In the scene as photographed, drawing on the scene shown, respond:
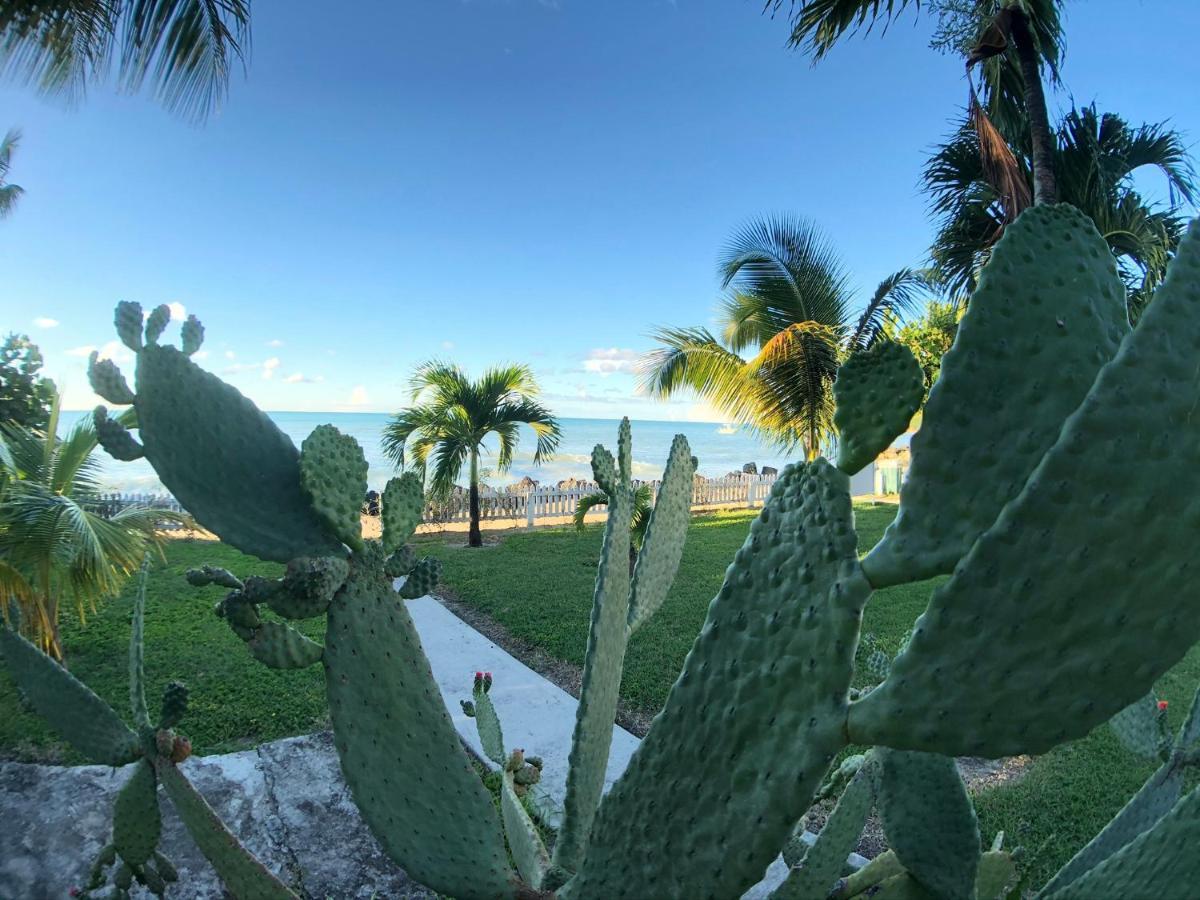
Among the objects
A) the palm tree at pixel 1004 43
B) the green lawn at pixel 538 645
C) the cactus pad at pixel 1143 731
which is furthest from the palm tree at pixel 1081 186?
the cactus pad at pixel 1143 731

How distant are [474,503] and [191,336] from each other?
34.8ft

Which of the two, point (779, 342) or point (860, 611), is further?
point (779, 342)

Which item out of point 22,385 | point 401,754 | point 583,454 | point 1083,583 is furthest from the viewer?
point 583,454

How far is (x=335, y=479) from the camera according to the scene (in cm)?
134

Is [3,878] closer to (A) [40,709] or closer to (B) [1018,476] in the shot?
(A) [40,709]

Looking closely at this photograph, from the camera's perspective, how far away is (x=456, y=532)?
13.8 metres

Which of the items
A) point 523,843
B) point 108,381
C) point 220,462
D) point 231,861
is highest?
point 108,381

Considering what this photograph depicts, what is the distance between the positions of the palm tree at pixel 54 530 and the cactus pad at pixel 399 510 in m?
4.16

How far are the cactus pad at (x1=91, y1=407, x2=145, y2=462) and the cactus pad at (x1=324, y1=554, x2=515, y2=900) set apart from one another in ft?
1.60

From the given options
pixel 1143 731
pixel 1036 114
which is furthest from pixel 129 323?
pixel 1036 114

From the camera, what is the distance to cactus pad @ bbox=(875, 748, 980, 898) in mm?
1284

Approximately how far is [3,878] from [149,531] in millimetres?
3344

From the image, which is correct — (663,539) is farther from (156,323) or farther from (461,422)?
(461,422)

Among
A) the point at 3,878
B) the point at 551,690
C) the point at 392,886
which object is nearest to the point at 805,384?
the point at 551,690
